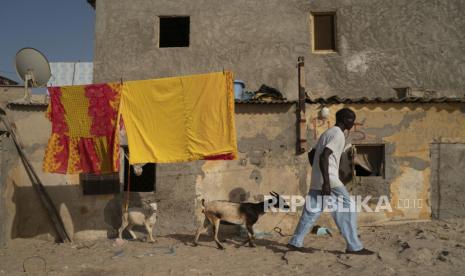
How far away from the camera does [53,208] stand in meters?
7.89

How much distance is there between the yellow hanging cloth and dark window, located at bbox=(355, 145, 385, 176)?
3.10m

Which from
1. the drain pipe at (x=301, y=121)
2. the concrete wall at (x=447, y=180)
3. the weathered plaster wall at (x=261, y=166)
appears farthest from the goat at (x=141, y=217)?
the concrete wall at (x=447, y=180)

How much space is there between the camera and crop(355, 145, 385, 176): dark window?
8169 millimetres

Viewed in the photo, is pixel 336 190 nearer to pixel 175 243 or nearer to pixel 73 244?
pixel 175 243

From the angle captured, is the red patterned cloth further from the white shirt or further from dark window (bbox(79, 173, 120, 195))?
the white shirt

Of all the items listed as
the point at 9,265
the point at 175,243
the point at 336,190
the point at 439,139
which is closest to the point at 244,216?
the point at 175,243

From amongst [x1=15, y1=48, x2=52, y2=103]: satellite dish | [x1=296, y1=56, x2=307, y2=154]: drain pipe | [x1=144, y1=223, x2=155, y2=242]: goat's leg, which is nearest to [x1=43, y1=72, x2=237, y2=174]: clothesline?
[x1=144, y1=223, x2=155, y2=242]: goat's leg

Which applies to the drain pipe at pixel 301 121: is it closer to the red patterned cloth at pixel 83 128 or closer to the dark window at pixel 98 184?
the red patterned cloth at pixel 83 128

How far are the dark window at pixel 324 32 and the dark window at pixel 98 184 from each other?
6596 millimetres

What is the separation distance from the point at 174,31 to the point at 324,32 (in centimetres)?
445

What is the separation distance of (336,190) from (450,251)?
1.88 m

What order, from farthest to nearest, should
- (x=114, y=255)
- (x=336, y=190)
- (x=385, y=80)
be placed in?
(x=385, y=80) < (x=114, y=255) < (x=336, y=190)

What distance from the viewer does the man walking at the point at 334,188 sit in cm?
552

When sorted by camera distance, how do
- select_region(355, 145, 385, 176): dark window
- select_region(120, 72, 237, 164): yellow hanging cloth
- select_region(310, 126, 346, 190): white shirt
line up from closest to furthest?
select_region(310, 126, 346, 190): white shirt, select_region(120, 72, 237, 164): yellow hanging cloth, select_region(355, 145, 385, 176): dark window
